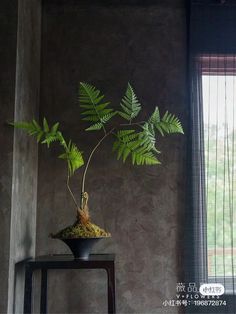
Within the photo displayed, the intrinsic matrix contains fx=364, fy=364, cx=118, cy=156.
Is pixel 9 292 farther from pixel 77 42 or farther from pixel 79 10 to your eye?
pixel 79 10

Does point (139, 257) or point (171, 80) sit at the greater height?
point (171, 80)

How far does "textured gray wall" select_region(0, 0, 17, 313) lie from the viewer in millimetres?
1800

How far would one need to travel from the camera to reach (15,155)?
1907 mm

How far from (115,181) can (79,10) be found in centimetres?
121

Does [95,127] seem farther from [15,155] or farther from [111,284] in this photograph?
[111,284]

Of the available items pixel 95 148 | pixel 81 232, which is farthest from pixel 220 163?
pixel 81 232

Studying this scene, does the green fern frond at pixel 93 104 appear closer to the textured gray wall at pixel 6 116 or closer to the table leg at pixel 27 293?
the textured gray wall at pixel 6 116

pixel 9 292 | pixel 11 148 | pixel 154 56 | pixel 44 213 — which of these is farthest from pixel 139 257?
pixel 154 56

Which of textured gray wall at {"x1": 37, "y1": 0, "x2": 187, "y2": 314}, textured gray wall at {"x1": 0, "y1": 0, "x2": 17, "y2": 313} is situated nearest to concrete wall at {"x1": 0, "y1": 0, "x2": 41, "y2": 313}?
textured gray wall at {"x1": 0, "y1": 0, "x2": 17, "y2": 313}

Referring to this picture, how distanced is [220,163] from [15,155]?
1.26 meters

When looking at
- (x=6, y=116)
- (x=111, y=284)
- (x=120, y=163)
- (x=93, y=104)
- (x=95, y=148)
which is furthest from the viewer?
(x=120, y=163)

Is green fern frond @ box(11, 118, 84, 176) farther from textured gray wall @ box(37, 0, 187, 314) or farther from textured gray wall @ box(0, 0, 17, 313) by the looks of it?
textured gray wall @ box(37, 0, 187, 314)

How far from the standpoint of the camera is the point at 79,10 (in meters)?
2.53

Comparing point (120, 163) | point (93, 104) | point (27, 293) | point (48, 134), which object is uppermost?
point (93, 104)
